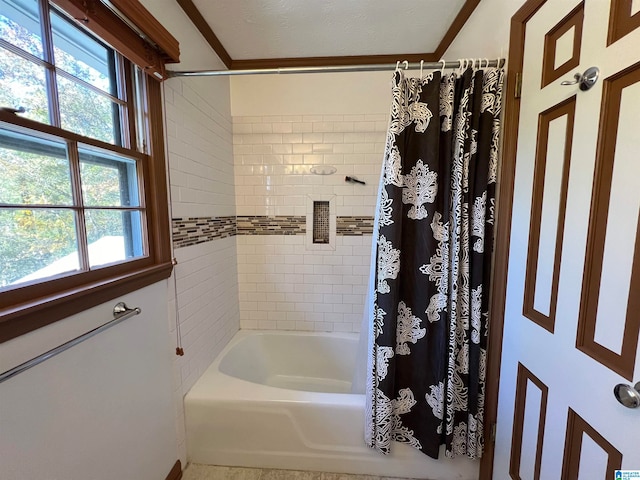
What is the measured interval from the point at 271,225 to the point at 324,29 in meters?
1.38

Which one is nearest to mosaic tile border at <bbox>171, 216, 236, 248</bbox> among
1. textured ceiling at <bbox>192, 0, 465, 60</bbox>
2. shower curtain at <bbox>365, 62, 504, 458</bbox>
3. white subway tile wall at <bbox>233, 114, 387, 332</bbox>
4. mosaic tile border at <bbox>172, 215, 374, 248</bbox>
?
mosaic tile border at <bbox>172, 215, 374, 248</bbox>

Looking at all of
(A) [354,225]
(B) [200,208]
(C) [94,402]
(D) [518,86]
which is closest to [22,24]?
(B) [200,208]

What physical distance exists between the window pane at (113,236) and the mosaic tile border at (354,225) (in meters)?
1.37

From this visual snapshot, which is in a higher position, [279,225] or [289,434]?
[279,225]

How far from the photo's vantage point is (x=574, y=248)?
822 millimetres

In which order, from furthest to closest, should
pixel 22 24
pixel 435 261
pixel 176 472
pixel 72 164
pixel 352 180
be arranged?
pixel 352 180
pixel 176 472
pixel 435 261
pixel 72 164
pixel 22 24

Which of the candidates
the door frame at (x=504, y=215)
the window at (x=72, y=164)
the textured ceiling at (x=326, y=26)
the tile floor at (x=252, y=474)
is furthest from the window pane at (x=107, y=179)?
the door frame at (x=504, y=215)

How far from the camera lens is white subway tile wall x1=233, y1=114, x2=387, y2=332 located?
2047mm

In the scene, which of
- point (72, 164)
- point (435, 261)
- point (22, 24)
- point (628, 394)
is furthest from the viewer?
point (435, 261)

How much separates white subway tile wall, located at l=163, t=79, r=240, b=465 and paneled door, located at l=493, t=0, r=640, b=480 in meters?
1.60

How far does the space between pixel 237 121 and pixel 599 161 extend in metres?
2.10

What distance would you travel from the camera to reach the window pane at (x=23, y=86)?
2.37 ft

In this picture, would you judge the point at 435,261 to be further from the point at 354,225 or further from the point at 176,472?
the point at 176,472

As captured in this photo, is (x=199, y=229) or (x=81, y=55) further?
(x=199, y=229)
